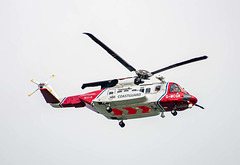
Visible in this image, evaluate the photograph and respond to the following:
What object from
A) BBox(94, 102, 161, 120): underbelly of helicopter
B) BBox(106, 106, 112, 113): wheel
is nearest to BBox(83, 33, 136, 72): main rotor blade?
BBox(94, 102, 161, 120): underbelly of helicopter

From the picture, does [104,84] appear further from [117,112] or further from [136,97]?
[136,97]

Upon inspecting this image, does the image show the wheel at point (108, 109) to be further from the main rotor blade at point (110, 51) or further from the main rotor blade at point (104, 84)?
the main rotor blade at point (110, 51)

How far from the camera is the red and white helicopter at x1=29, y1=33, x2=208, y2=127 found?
27.0 meters

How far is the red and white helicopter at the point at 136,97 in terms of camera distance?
27.0m

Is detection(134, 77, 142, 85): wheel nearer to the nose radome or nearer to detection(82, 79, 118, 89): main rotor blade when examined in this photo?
detection(82, 79, 118, 89): main rotor blade

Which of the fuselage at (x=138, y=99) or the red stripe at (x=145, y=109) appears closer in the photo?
the fuselage at (x=138, y=99)

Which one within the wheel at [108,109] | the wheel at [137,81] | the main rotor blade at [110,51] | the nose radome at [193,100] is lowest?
the nose radome at [193,100]

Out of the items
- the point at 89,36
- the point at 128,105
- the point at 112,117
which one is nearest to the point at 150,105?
the point at 128,105

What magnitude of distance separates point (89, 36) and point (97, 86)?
5.04 metres

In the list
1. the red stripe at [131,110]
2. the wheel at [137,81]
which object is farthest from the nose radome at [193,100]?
the red stripe at [131,110]

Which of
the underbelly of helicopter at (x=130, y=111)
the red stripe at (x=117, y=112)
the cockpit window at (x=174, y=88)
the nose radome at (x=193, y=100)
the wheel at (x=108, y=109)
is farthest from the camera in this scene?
the red stripe at (x=117, y=112)

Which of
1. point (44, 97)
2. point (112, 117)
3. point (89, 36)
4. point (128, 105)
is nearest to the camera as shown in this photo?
point (89, 36)

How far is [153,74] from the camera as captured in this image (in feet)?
91.4

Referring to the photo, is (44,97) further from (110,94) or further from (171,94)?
(171,94)
